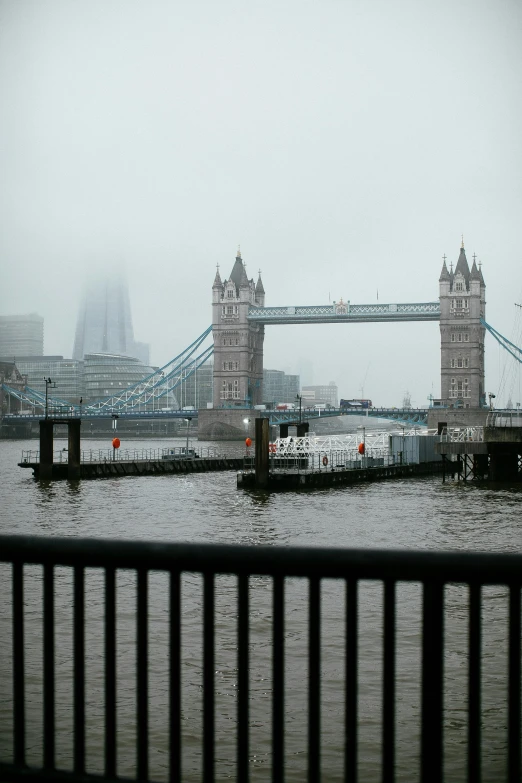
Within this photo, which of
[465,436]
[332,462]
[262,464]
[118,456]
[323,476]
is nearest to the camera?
[262,464]

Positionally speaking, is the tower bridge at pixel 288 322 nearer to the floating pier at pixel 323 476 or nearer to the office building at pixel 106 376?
the office building at pixel 106 376

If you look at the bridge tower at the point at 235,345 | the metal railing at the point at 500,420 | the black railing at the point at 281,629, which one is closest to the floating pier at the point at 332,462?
the metal railing at the point at 500,420

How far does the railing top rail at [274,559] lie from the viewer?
9.18ft

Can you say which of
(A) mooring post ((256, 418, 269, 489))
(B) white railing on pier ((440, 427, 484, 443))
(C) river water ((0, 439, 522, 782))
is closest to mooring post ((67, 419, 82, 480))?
(A) mooring post ((256, 418, 269, 489))

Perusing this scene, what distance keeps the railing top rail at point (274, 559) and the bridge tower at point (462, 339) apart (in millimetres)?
113272

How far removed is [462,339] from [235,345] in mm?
28064

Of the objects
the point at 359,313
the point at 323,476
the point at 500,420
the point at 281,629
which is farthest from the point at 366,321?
the point at 281,629

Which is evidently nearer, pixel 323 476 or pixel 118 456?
pixel 323 476

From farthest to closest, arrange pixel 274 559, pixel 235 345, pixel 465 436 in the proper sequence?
pixel 235 345, pixel 465 436, pixel 274 559

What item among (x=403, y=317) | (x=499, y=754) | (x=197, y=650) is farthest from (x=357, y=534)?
(x=403, y=317)

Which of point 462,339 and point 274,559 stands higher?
point 462,339

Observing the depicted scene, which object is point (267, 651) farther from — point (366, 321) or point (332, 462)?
point (366, 321)

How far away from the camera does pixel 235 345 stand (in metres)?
124

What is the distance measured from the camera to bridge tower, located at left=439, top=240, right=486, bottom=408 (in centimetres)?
11538
